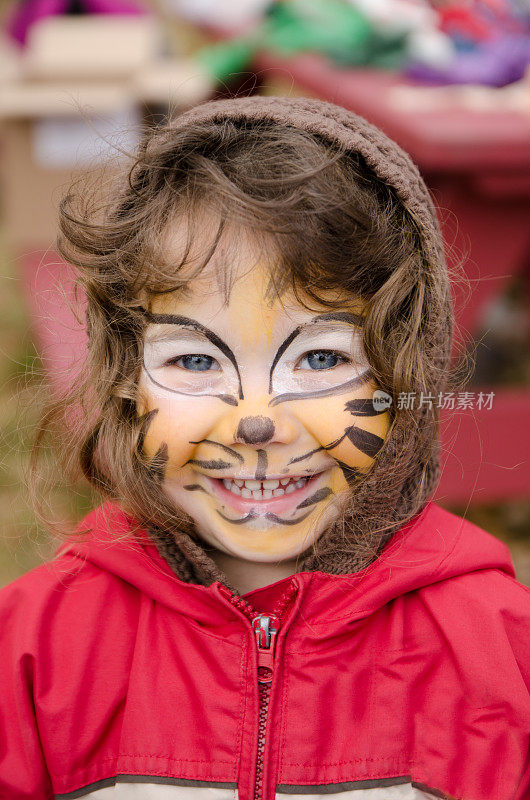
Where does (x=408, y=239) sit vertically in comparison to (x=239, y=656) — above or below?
above

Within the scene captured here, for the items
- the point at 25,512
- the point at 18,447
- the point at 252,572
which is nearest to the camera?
the point at 252,572

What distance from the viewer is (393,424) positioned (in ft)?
4.28

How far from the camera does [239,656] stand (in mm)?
1353

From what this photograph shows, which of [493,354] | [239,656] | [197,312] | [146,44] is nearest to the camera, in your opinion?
[197,312]

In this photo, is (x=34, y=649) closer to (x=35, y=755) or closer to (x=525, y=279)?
(x=35, y=755)

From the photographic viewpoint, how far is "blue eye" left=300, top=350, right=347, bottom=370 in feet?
4.17

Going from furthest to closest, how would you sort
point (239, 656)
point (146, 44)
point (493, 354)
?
1. point (146, 44)
2. point (493, 354)
3. point (239, 656)

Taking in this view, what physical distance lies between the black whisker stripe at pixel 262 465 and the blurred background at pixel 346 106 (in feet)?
1.22

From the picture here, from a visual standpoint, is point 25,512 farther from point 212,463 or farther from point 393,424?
point 393,424

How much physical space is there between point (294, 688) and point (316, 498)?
281 millimetres

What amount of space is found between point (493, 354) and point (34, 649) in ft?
9.75

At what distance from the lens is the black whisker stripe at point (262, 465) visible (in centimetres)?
127

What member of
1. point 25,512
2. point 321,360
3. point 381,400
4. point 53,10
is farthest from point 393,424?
point 53,10

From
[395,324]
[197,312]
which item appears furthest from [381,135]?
[197,312]
